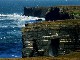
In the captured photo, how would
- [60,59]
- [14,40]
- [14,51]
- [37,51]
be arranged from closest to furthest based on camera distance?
[60,59]
[37,51]
[14,51]
[14,40]

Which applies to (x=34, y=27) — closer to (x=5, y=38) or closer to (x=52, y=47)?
(x=52, y=47)

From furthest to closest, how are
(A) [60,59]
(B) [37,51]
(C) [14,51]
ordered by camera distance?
(C) [14,51]
(B) [37,51]
(A) [60,59]

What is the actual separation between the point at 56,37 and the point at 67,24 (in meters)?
2.04

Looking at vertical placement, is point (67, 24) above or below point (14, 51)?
above

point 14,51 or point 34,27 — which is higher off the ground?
point 34,27

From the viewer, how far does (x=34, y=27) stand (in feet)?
129

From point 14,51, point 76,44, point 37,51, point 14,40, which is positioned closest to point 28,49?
point 37,51

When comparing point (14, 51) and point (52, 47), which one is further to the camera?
point (14, 51)

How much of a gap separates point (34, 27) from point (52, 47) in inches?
93.8

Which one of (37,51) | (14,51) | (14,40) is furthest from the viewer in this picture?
(14,40)

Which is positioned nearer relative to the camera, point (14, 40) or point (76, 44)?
point (76, 44)

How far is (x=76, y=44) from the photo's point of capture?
38.1 m

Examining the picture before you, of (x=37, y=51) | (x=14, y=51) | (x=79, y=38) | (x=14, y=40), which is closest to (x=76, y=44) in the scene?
(x=79, y=38)

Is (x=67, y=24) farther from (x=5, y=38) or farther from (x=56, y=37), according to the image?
(x=5, y=38)
